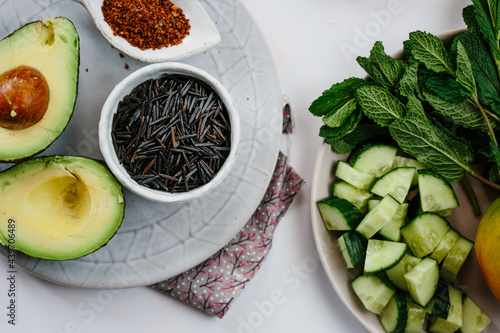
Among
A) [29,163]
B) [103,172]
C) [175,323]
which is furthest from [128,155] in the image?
[175,323]

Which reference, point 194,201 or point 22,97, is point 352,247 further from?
point 22,97

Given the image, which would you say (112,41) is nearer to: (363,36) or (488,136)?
(363,36)

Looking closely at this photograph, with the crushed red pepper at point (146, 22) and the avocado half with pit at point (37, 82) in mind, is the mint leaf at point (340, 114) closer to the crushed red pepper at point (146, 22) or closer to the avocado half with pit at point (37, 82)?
the crushed red pepper at point (146, 22)

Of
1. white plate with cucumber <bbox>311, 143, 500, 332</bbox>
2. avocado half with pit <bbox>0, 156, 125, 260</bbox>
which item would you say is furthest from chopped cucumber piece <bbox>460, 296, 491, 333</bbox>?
avocado half with pit <bbox>0, 156, 125, 260</bbox>

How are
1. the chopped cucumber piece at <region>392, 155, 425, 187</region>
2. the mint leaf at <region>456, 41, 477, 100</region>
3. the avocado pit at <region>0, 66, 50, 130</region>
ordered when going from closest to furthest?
the avocado pit at <region>0, 66, 50, 130</region> → the mint leaf at <region>456, 41, 477, 100</region> → the chopped cucumber piece at <region>392, 155, 425, 187</region>

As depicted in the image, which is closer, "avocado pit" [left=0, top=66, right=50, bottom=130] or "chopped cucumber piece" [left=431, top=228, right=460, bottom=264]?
"avocado pit" [left=0, top=66, right=50, bottom=130]

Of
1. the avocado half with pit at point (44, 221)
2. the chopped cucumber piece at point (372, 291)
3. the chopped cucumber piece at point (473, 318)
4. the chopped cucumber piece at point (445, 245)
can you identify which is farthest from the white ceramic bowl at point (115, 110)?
the chopped cucumber piece at point (473, 318)

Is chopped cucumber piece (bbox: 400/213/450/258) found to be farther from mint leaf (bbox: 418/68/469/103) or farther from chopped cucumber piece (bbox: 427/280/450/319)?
mint leaf (bbox: 418/68/469/103)
